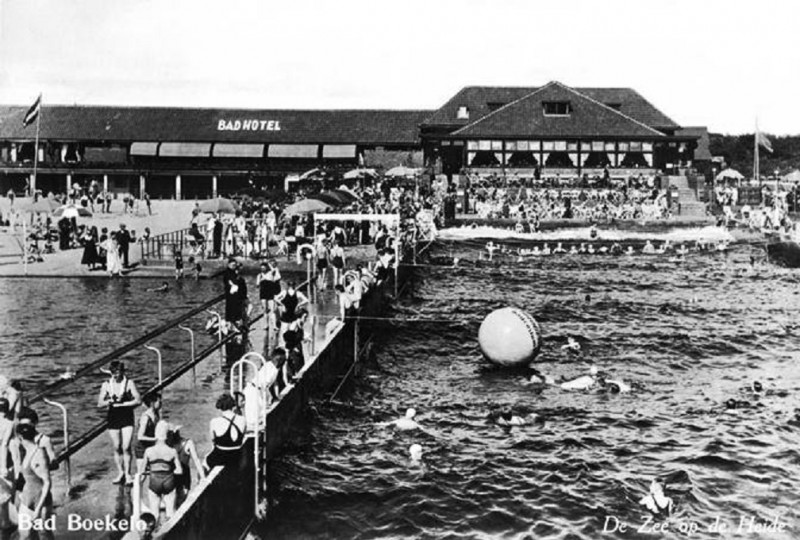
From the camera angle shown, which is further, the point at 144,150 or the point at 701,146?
the point at 701,146

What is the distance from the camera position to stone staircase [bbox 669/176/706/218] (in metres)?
55.4

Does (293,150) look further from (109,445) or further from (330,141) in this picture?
(109,445)

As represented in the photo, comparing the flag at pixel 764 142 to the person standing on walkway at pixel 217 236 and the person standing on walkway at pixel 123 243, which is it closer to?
the person standing on walkway at pixel 217 236

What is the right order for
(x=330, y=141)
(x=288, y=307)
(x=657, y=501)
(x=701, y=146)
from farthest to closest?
(x=701, y=146) → (x=330, y=141) → (x=288, y=307) → (x=657, y=501)

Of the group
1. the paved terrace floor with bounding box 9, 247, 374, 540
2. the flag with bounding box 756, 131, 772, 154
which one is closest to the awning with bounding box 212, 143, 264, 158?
the flag with bounding box 756, 131, 772, 154

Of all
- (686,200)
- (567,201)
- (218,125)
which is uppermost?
(218,125)

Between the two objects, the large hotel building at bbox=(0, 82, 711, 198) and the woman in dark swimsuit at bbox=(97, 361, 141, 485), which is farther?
the large hotel building at bbox=(0, 82, 711, 198)

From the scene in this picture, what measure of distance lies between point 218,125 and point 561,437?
2524 inches

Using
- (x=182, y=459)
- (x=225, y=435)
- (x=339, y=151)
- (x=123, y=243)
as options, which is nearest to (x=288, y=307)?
(x=225, y=435)

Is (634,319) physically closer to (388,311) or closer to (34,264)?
(388,311)

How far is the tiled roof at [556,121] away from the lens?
62531mm

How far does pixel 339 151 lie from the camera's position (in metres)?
74.4

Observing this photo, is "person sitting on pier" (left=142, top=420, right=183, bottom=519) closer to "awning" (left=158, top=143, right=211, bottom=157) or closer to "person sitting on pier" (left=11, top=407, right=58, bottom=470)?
"person sitting on pier" (left=11, top=407, right=58, bottom=470)

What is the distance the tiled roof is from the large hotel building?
0.07 m
